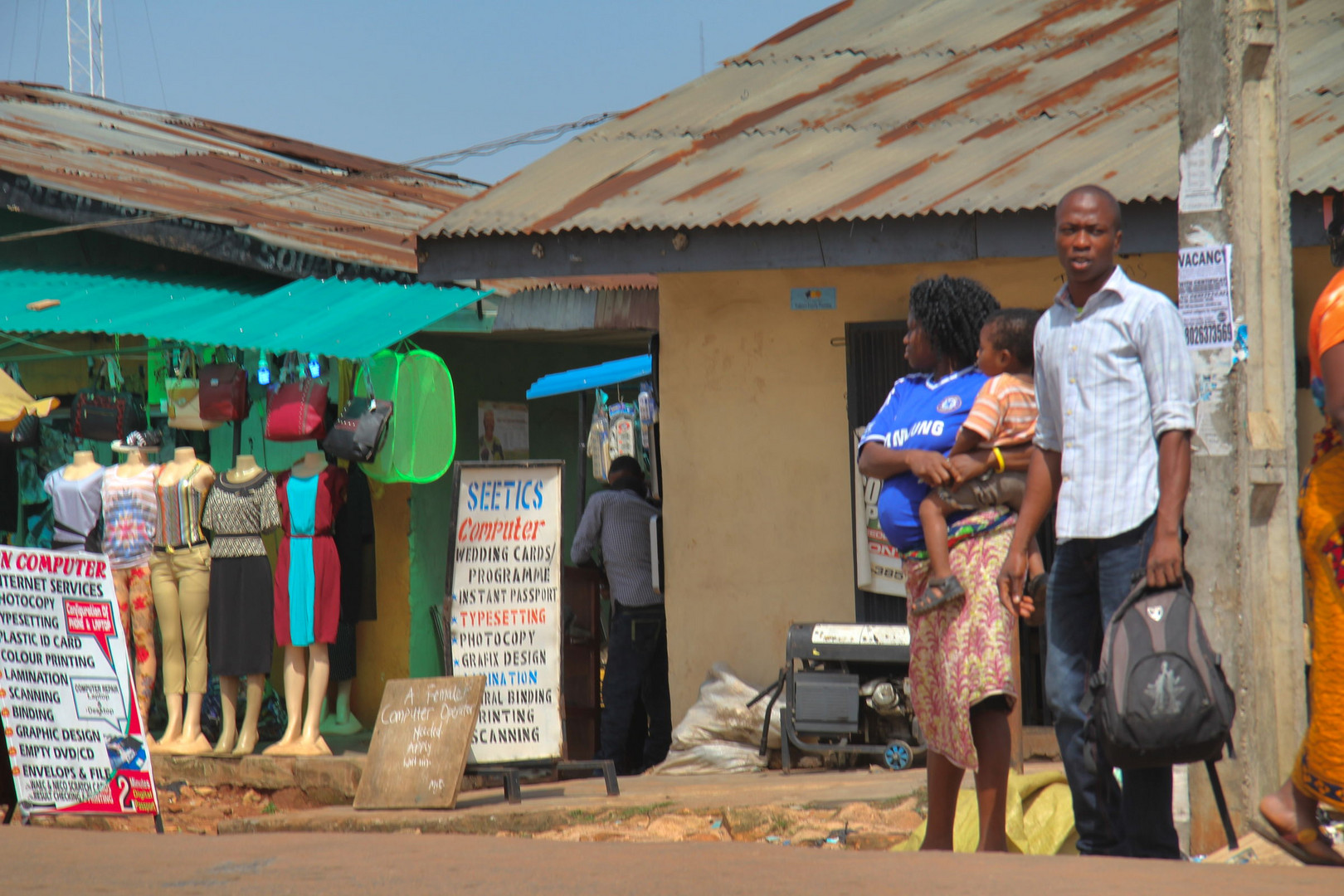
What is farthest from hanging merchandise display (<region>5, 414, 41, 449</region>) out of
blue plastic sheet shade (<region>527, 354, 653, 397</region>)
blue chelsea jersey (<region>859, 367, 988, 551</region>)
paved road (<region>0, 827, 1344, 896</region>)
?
blue chelsea jersey (<region>859, 367, 988, 551</region>)

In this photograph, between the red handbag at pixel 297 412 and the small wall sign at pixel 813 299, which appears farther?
the red handbag at pixel 297 412

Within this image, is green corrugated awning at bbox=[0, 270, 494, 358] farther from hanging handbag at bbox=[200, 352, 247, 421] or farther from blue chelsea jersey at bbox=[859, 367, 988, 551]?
blue chelsea jersey at bbox=[859, 367, 988, 551]

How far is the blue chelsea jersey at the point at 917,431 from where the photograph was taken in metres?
4.57

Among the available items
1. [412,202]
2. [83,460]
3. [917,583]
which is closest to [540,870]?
[917,583]

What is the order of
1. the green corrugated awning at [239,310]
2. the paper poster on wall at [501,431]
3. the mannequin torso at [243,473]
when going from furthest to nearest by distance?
the paper poster on wall at [501,431] < the mannequin torso at [243,473] < the green corrugated awning at [239,310]

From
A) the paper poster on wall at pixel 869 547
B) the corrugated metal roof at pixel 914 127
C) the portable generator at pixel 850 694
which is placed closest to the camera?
the corrugated metal roof at pixel 914 127

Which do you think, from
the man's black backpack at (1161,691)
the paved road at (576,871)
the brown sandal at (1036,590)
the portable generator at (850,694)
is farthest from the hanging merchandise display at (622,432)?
the man's black backpack at (1161,691)

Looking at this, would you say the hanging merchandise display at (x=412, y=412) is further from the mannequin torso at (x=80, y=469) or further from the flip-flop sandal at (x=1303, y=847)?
the flip-flop sandal at (x=1303, y=847)

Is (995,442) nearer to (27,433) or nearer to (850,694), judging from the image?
(850,694)

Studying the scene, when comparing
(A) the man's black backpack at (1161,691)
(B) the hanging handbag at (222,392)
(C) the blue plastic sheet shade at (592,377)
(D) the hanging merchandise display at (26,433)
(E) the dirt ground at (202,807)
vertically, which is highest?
(C) the blue plastic sheet shade at (592,377)

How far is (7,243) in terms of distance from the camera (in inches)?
433

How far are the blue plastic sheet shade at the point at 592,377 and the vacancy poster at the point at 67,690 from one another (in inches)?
165

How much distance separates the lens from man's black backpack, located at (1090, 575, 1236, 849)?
3695mm

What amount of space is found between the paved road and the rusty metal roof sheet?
6.14m
